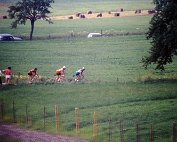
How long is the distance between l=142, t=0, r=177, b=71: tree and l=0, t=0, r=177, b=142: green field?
1.72 feet

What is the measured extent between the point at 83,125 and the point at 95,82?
21.3 feet

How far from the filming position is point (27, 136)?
793 inches

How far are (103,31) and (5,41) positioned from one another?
5204 mm

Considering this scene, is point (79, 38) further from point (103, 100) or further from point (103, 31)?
point (103, 100)

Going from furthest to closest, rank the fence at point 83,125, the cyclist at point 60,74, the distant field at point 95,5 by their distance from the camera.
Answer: the cyclist at point 60,74
the distant field at point 95,5
the fence at point 83,125

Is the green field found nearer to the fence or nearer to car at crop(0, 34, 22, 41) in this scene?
the fence

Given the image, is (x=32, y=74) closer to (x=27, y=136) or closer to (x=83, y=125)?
(x=83, y=125)

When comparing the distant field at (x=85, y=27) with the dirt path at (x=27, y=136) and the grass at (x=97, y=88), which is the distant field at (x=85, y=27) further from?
the dirt path at (x=27, y=136)

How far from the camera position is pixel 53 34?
31.2 meters

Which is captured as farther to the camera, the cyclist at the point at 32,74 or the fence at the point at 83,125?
the cyclist at the point at 32,74

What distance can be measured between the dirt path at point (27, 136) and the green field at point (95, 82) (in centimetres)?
50

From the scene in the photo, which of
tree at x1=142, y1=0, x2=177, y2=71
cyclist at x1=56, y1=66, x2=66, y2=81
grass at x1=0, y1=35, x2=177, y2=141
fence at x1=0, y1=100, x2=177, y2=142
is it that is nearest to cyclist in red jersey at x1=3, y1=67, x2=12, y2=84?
grass at x1=0, y1=35, x2=177, y2=141

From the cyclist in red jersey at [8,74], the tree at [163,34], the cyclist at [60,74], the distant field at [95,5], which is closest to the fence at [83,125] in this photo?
the cyclist in red jersey at [8,74]

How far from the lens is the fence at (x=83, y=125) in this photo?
19016mm
